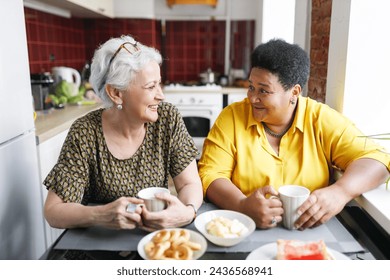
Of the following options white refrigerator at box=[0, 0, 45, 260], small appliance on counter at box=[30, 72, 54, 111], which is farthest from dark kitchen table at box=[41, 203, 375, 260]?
small appliance on counter at box=[30, 72, 54, 111]

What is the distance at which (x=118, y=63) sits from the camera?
115cm

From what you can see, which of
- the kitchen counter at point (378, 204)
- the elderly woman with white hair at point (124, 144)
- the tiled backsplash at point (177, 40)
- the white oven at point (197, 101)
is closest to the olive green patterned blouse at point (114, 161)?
the elderly woman with white hair at point (124, 144)

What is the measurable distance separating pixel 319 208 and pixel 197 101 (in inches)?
112

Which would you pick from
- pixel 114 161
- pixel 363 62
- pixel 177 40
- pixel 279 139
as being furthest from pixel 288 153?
pixel 177 40

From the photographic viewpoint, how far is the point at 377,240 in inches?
40.0

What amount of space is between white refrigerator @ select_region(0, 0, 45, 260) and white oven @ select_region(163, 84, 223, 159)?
2193 millimetres

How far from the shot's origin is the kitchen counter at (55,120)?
185 cm

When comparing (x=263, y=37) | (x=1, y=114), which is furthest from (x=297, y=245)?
(x=263, y=37)

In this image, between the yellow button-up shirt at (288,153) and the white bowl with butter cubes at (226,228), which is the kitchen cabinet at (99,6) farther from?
the white bowl with butter cubes at (226,228)

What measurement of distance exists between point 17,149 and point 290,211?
111 cm

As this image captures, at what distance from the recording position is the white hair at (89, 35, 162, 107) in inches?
45.1

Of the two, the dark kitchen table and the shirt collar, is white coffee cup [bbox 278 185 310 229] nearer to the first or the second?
the dark kitchen table

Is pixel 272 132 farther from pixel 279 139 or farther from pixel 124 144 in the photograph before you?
pixel 124 144

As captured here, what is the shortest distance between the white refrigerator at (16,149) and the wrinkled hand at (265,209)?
0.94 meters
